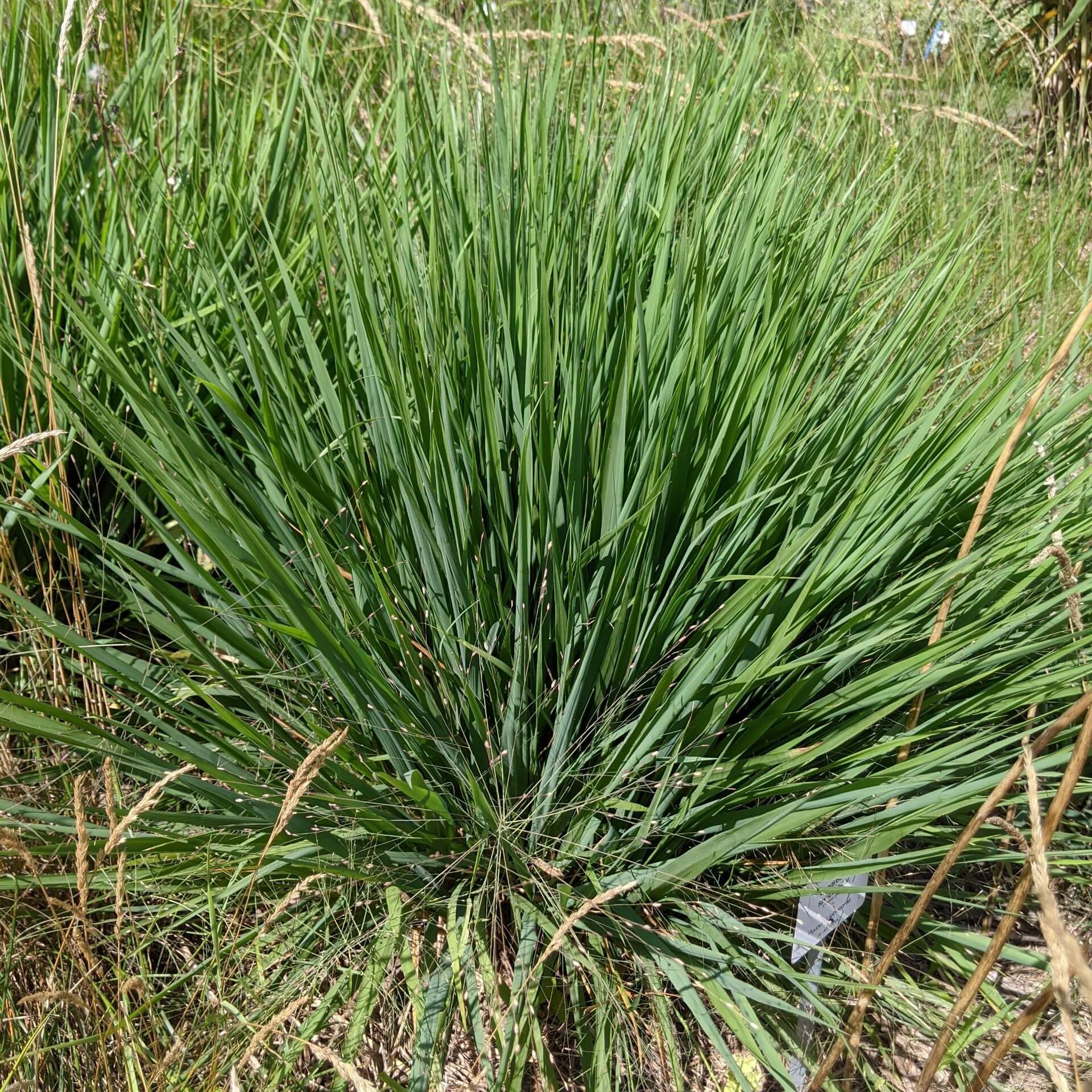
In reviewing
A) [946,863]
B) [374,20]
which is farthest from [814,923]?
[374,20]

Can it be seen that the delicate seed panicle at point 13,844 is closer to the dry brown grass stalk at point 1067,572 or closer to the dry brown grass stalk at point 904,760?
the dry brown grass stalk at point 904,760

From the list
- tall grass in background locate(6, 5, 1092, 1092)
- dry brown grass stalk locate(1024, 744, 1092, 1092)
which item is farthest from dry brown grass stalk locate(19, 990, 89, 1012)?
dry brown grass stalk locate(1024, 744, 1092, 1092)

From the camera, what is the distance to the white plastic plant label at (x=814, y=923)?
3.42 ft

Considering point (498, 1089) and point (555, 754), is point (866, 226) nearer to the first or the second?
point (555, 754)

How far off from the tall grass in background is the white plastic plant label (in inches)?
1.1

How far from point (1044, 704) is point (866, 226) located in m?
1.39

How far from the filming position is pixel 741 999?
107 centimetres

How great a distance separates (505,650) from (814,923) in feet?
1.60

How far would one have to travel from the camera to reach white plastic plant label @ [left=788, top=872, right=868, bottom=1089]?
3.42 feet

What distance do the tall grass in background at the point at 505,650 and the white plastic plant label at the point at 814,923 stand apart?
3 cm

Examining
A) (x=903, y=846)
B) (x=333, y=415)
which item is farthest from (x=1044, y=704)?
(x=333, y=415)

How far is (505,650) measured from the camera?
49.6 inches

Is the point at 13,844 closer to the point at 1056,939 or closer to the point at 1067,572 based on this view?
the point at 1056,939

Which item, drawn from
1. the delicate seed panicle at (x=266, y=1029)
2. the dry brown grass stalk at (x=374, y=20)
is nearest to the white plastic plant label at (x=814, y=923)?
the delicate seed panicle at (x=266, y=1029)
